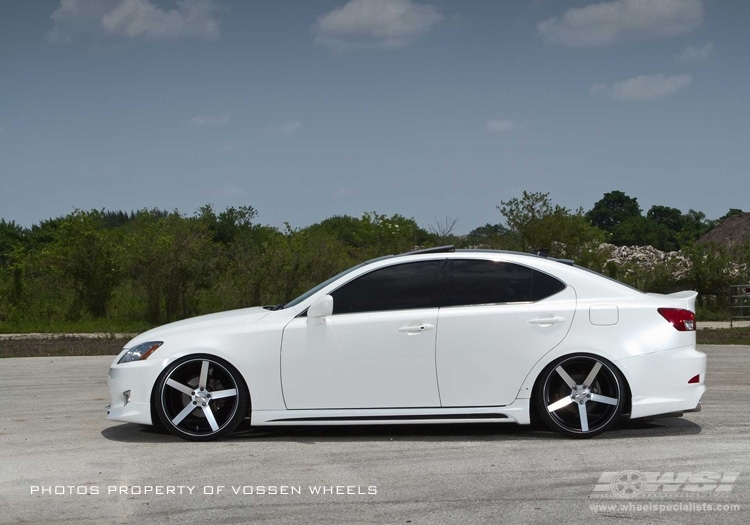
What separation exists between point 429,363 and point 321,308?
40.5 inches

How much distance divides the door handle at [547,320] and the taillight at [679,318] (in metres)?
0.91

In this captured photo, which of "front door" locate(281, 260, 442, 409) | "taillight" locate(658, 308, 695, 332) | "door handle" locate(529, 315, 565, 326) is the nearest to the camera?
"front door" locate(281, 260, 442, 409)

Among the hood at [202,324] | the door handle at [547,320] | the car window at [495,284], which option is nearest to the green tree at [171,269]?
the hood at [202,324]

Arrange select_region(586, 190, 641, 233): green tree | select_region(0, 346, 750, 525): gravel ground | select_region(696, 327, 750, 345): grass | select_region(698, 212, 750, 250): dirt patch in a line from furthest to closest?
select_region(586, 190, 641, 233): green tree
select_region(698, 212, 750, 250): dirt patch
select_region(696, 327, 750, 345): grass
select_region(0, 346, 750, 525): gravel ground

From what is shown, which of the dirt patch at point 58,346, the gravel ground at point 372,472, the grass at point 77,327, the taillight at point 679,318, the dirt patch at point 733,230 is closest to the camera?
the gravel ground at point 372,472

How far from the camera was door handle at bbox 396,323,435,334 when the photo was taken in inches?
336

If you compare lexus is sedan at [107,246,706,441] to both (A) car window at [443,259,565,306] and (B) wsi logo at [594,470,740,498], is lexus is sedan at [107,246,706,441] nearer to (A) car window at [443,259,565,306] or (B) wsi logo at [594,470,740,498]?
(A) car window at [443,259,565,306]

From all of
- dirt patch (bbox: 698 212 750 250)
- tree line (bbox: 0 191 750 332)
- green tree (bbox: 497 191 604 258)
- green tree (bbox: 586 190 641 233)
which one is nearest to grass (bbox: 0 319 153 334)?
tree line (bbox: 0 191 750 332)

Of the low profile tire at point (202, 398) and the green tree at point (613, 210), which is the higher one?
the green tree at point (613, 210)

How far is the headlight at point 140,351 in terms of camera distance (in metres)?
8.73

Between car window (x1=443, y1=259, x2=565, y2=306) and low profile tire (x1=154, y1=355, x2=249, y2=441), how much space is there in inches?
77.8

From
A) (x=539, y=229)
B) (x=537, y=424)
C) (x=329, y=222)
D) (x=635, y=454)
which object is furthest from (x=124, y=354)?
(x=329, y=222)

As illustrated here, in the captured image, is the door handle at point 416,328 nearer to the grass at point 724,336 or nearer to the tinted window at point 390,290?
the tinted window at point 390,290

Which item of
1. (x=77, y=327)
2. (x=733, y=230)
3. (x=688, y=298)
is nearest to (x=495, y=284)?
(x=688, y=298)
